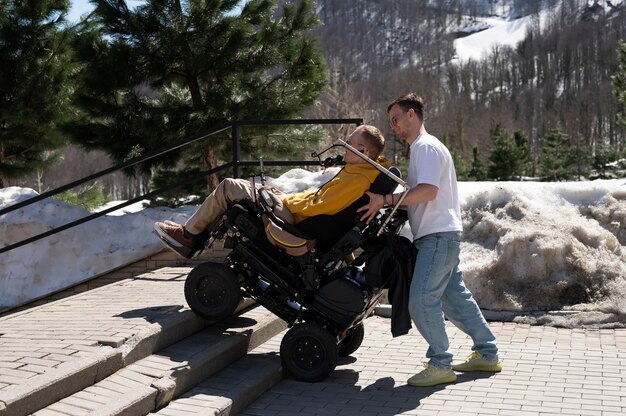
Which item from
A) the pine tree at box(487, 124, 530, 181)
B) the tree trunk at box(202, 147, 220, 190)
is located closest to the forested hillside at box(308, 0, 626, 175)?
the pine tree at box(487, 124, 530, 181)

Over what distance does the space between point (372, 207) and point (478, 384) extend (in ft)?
4.47

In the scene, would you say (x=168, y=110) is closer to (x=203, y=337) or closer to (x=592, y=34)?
(x=203, y=337)

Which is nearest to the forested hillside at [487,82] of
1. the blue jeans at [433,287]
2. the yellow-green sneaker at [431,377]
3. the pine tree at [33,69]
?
the pine tree at [33,69]

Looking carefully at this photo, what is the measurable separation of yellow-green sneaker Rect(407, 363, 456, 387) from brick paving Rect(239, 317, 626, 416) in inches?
1.7

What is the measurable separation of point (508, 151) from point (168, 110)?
2270 centimetres

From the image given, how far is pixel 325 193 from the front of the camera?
17.6ft

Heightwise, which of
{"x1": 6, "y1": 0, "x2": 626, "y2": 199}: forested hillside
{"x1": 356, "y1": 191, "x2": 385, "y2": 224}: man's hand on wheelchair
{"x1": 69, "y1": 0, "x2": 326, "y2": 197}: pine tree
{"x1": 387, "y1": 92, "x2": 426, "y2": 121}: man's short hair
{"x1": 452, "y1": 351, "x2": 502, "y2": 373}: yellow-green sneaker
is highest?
{"x1": 6, "y1": 0, "x2": 626, "y2": 199}: forested hillside

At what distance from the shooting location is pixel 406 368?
5.91m

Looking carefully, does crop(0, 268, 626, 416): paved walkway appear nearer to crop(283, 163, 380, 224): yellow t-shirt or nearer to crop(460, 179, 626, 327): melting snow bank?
crop(460, 179, 626, 327): melting snow bank

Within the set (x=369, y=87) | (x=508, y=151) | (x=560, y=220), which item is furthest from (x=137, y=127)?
(x=369, y=87)

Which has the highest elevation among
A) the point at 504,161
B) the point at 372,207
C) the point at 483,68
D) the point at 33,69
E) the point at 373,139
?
the point at 483,68

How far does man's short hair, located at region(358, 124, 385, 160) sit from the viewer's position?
5406 millimetres

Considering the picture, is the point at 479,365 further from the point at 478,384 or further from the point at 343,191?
the point at 343,191

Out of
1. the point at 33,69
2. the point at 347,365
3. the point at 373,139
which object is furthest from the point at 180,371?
the point at 33,69
